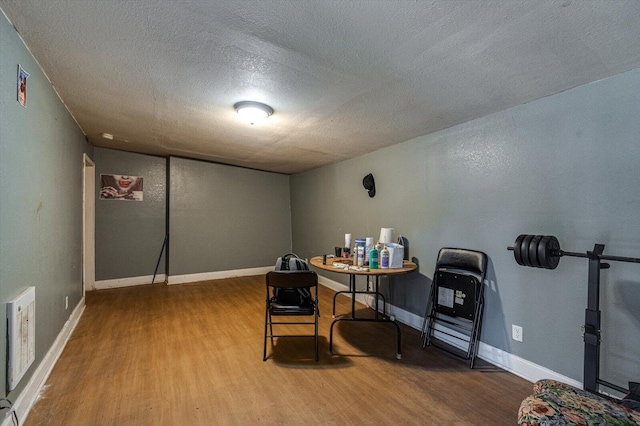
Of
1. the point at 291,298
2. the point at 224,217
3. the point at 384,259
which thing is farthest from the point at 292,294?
the point at 224,217

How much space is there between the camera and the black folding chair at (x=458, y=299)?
2.51m

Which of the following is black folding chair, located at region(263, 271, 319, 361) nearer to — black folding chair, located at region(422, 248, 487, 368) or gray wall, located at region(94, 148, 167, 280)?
black folding chair, located at region(422, 248, 487, 368)

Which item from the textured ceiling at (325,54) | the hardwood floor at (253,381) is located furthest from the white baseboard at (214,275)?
the textured ceiling at (325,54)

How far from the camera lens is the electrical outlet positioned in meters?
2.31

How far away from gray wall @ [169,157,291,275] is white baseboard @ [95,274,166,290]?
0.38m

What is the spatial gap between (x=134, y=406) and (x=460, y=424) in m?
2.13

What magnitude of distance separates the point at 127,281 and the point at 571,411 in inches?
230

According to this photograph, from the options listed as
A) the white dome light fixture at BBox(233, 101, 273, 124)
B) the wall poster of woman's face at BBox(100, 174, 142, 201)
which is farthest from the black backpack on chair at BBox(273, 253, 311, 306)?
the wall poster of woman's face at BBox(100, 174, 142, 201)

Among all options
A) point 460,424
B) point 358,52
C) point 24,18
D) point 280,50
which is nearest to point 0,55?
point 24,18

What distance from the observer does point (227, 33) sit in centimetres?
151

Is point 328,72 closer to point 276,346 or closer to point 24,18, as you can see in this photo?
point 24,18

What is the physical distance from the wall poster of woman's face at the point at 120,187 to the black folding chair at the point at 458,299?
510cm

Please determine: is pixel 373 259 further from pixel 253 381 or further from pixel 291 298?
pixel 253 381

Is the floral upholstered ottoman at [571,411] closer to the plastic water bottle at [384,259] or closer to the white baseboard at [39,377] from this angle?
the plastic water bottle at [384,259]
